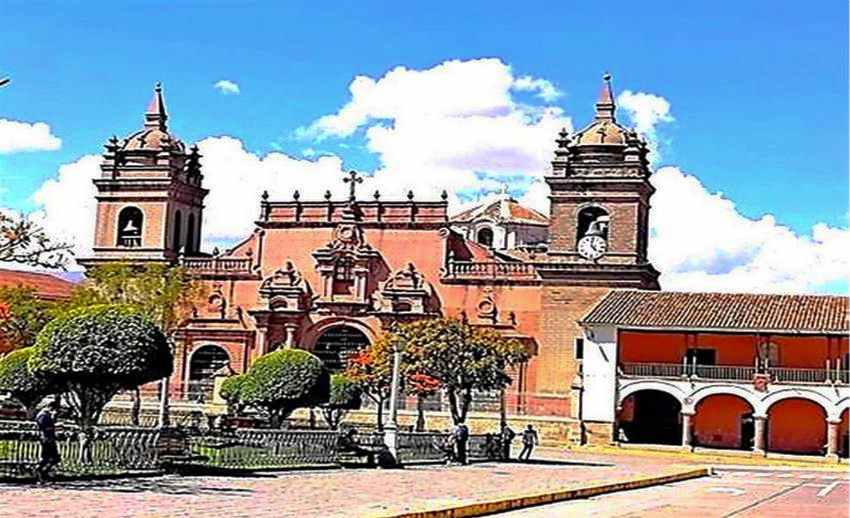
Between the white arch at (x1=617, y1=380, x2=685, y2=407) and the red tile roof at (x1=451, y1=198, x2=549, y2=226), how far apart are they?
3136 cm

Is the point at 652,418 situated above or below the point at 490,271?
below

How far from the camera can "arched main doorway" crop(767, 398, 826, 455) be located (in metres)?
55.5

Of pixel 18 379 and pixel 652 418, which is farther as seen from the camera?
pixel 652 418

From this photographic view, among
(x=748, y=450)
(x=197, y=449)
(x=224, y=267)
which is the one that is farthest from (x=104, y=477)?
(x=224, y=267)

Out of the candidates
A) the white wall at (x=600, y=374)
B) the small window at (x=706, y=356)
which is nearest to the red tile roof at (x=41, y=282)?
the white wall at (x=600, y=374)

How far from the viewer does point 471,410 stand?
200 ft

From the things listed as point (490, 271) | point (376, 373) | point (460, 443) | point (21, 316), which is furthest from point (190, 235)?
point (460, 443)

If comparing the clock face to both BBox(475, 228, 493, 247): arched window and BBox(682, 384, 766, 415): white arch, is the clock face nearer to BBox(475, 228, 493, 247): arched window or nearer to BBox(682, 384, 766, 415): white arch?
BBox(682, 384, 766, 415): white arch

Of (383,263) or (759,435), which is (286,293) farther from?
(759,435)

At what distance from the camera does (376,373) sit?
171ft

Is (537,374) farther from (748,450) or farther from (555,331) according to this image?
(748,450)

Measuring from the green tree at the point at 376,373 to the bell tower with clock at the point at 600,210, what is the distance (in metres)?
10.6

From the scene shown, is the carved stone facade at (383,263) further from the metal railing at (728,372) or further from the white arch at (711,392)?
the white arch at (711,392)

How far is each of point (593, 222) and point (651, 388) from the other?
1169 centimetres
